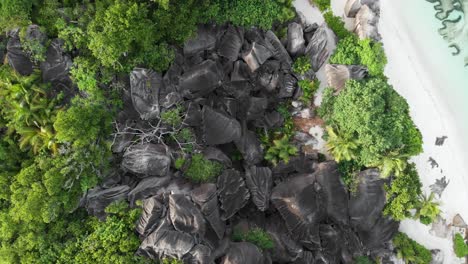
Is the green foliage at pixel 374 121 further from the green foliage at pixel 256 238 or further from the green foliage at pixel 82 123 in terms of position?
the green foliage at pixel 82 123

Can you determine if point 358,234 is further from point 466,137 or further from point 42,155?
point 42,155

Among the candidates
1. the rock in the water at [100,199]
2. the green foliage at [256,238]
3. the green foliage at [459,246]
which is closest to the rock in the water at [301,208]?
the green foliage at [256,238]

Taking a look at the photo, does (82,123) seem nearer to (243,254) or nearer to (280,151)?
(243,254)

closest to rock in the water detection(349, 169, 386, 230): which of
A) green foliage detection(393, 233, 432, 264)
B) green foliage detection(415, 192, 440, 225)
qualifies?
green foliage detection(415, 192, 440, 225)

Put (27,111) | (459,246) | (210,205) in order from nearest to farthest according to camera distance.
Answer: (27,111), (210,205), (459,246)

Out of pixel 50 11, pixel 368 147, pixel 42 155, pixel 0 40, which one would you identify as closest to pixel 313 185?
pixel 368 147

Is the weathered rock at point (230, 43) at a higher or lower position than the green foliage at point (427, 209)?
higher

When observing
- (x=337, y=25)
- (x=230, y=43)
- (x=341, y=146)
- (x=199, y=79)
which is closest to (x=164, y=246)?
(x=199, y=79)
